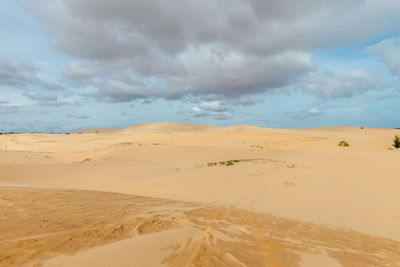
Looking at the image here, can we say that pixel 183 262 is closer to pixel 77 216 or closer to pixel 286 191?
pixel 77 216

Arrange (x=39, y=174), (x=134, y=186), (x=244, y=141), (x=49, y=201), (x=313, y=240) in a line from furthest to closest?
(x=244, y=141) < (x=39, y=174) < (x=134, y=186) < (x=49, y=201) < (x=313, y=240)

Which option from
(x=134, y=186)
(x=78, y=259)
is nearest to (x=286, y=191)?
(x=134, y=186)

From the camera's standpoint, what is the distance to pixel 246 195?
7.81 m

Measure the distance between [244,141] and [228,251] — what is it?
89.3ft

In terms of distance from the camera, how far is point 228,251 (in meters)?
3.44

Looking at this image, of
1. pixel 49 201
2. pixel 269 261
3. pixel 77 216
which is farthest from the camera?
pixel 49 201

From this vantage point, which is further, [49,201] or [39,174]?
[39,174]

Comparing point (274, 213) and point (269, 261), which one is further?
point (274, 213)

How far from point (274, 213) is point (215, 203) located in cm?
170

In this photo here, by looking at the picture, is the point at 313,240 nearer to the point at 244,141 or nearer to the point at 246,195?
the point at 246,195

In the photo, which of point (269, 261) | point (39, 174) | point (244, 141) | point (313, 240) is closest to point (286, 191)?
point (313, 240)

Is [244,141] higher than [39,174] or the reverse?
higher

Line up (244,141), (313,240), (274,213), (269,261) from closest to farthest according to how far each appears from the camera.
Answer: (269,261) → (313,240) → (274,213) → (244,141)

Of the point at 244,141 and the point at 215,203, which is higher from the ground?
the point at 244,141
